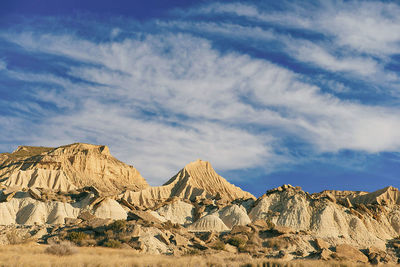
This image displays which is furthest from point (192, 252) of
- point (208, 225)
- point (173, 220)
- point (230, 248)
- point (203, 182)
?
point (203, 182)

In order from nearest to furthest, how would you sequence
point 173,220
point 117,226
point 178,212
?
point 117,226
point 173,220
point 178,212

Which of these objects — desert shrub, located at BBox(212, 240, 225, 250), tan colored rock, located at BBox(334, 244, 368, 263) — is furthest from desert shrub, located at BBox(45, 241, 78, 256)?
tan colored rock, located at BBox(334, 244, 368, 263)

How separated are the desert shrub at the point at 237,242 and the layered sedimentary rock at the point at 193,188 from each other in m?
60.8

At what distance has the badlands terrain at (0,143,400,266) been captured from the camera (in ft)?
112

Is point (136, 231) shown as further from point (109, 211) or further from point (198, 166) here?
point (198, 166)

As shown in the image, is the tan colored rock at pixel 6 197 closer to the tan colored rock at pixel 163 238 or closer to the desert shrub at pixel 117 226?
the desert shrub at pixel 117 226

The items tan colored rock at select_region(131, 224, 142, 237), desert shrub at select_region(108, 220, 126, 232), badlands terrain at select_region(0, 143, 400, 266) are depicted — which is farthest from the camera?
desert shrub at select_region(108, 220, 126, 232)

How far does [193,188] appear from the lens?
12162 cm

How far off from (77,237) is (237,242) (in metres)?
15.8

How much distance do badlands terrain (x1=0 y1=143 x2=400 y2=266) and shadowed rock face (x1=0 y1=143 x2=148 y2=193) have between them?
364 millimetres

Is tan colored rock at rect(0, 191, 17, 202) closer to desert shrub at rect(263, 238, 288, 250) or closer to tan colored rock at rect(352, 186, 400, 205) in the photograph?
desert shrub at rect(263, 238, 288, 250)

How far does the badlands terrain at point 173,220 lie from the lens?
3414cm

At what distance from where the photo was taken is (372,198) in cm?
10538

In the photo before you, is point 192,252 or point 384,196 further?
point 384,196
